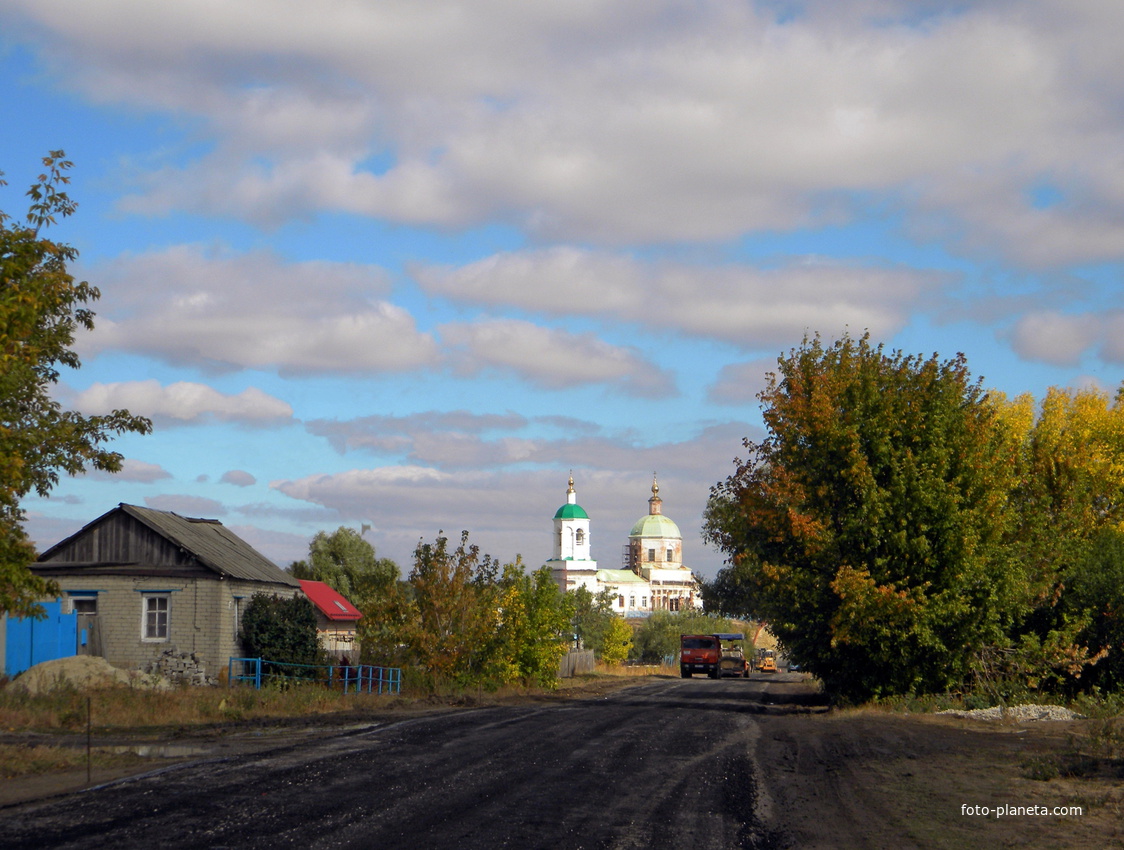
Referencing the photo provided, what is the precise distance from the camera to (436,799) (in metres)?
12.0

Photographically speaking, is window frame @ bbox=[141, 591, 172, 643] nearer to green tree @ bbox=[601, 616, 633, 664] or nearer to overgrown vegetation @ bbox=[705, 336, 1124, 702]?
overgrown vegetation @ bbox=[705, 336, 1124, 702]

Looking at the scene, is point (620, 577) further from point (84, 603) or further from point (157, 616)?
point (84, 603)

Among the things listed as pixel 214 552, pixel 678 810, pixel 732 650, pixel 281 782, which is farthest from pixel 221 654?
pixel 732 650

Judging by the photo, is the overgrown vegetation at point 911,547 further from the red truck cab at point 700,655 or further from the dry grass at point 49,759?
the red truck cab at point 700,655

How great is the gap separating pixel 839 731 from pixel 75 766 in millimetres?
13958

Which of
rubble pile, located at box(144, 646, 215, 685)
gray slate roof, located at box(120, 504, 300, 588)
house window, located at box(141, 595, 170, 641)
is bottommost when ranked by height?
rubble pile, located at box(144, 646, 215, 685)

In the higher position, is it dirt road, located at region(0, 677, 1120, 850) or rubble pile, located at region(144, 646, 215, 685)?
dirt road, located at region(0, 677, 1120, 850)

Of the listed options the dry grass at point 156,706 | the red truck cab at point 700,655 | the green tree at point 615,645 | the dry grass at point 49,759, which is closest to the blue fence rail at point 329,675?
the dry grass at point 156,706

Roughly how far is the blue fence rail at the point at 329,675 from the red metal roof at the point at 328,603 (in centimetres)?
1518

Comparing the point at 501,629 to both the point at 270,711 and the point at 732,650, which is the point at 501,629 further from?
the point at 732,650

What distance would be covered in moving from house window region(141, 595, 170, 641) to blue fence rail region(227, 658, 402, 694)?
8.02ft

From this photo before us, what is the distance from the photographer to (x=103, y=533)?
33.4m

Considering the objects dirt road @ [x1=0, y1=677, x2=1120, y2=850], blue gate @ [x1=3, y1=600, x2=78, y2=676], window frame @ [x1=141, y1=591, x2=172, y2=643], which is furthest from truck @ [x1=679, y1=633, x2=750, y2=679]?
dirt road @ [x1=0, y1=677, x2=1120, y2=850]

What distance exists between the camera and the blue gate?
96.8ft
